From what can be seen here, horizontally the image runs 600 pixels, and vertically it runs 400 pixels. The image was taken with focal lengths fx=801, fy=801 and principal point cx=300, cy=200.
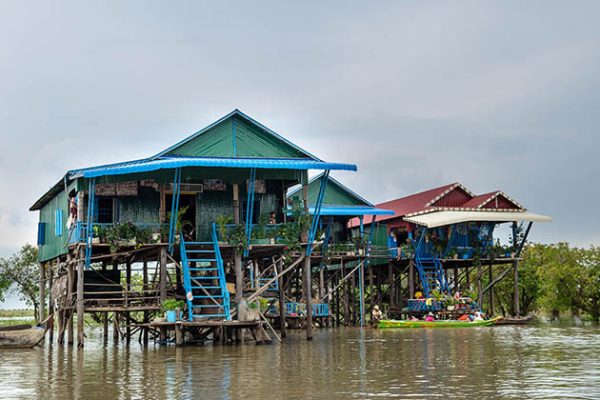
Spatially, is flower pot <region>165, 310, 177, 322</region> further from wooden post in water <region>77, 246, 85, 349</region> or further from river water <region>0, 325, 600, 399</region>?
wooden post in water <region>77, 246, 85, 349</region>

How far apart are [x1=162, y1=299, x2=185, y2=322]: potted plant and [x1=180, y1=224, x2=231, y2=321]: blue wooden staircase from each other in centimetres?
37

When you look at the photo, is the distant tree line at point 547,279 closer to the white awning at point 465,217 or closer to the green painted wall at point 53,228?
the white awning at point 465,217

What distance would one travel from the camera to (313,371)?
16984 mm

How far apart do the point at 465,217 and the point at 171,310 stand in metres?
19.4

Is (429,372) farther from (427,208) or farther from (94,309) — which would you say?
(427,208)

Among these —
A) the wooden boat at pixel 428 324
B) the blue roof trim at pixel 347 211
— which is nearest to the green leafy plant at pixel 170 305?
the wooden boat at pixel 428 324

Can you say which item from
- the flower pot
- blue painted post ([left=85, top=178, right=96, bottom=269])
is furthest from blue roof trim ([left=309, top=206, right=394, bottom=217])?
blue painted post ([left=85, top=178, right=96, bottom=269])

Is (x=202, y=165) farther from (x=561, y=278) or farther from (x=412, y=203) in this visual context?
(x=561, y=278)

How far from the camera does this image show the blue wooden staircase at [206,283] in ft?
83.0

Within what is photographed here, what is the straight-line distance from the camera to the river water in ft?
44.7

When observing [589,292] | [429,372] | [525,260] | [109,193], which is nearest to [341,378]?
[429,372]

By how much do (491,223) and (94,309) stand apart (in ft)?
80.0

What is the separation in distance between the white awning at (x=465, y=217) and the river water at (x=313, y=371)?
13858 mm

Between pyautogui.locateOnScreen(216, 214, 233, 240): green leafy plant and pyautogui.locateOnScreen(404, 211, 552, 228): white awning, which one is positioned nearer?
pyautogui.locateOnScreen(216, 214, 233, 240): green leafy plant
